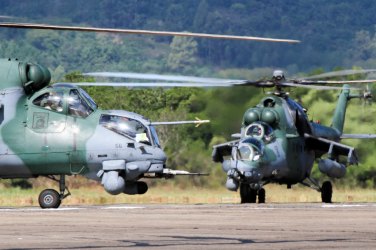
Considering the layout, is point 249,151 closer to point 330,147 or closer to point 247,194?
point 247,194

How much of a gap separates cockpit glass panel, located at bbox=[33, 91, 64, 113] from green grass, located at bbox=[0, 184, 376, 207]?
863cm

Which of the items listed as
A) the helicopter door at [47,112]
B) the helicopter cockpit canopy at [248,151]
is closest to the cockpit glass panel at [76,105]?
the helicopter door at [47,112]

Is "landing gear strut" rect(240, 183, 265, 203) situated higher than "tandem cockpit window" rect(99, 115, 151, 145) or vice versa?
"tandem cockpit window" rect(99, 115, 151, 145)

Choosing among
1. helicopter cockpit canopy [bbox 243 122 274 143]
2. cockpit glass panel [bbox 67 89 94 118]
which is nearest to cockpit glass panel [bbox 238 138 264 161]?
helicopter cockpit canopy [bbox 243 122 274 143]

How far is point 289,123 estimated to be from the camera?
40000 millimetres

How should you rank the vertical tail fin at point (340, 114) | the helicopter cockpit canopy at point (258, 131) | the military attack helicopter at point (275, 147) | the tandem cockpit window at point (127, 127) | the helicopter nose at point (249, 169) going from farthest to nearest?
the vertical tail fin at point (340, 114) < the helicopter cockpit canopy at point (258, 131) < the military attack helicopter at point (275, 147) < the helicopter nose at point (249, 169) < the tandem cockpit window at point (127, 127)

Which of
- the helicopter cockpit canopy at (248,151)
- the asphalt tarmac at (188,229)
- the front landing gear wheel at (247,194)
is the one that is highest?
the helicopter cockpit canopy at (248,151)

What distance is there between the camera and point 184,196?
46406mm

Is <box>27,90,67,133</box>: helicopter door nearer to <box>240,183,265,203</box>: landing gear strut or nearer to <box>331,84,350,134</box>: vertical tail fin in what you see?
Answer: <box>240,183,265,203</box>: landing gear strut

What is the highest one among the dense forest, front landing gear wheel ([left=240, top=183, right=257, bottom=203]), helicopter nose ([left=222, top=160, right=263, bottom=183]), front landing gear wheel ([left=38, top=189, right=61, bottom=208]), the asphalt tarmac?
the dense forest

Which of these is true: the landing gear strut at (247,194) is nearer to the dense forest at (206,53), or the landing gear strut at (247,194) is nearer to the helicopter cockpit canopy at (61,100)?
the dense forest at (206,53)

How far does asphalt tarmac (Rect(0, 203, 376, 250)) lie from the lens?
17.8 metres

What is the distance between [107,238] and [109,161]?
13556 millimetres

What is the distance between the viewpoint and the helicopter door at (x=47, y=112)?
32.0 meters
